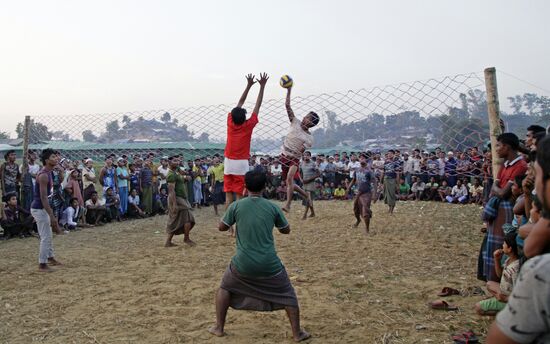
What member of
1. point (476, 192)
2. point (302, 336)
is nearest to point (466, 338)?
point (302, 336)

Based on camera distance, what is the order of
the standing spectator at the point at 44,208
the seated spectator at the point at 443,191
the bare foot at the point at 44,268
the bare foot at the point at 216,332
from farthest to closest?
1. the seated spectator at the point at 443,191
2. the bare foot at the point at 44,268
3. the standing spectator at the point at 44,208
4. the bare foot at the point at 216,332

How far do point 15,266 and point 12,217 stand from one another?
296 cm

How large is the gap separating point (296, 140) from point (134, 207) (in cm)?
640

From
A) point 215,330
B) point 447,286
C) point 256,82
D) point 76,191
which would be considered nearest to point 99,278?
point 215,330

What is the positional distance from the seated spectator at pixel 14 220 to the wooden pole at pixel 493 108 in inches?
331

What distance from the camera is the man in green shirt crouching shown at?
3691 millimetres

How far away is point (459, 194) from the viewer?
47.5 feet

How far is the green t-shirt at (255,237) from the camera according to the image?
12.1ft

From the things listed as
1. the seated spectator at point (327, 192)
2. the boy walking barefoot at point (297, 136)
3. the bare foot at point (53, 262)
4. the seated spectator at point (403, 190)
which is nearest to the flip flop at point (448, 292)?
the boy walking barefoot at point (297, 136)

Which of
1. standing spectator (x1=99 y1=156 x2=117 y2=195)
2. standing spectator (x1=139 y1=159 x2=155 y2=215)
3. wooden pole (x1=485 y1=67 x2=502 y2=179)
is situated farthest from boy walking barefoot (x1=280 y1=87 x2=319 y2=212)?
standing spectator (x1=139 y1=159 x2=155 y2=215)

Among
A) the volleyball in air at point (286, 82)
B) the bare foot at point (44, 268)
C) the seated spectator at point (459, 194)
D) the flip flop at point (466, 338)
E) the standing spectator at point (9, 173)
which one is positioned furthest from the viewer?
the seated spectator at point (459, 194)

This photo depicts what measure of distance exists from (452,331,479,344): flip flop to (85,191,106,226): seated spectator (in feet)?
30.9

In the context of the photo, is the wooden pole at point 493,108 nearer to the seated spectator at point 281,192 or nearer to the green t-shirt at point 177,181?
the green t-shirt at point 177,181

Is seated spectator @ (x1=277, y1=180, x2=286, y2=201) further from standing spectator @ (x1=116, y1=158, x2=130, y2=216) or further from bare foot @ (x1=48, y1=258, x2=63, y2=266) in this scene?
bare foot @ (x1=48, y1=258, x2=63, y2=266)
